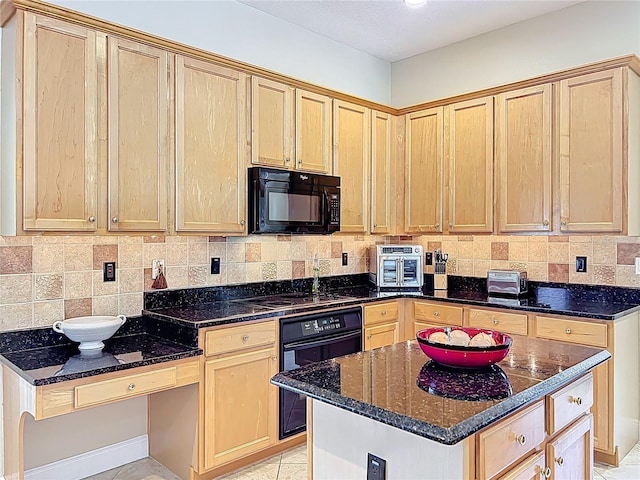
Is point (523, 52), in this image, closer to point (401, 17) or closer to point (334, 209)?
point (401, 17)

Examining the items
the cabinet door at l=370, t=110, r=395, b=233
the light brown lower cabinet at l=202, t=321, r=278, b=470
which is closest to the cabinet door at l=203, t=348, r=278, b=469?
the light brown lower cabinet at l=202, t=321, r=278, b=470

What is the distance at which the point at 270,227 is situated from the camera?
3.19 meters

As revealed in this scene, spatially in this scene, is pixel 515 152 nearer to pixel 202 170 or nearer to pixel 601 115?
pixel 601 115

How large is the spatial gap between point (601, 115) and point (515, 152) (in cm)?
58

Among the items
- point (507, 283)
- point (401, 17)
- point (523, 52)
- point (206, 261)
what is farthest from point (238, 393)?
point (523, 52)

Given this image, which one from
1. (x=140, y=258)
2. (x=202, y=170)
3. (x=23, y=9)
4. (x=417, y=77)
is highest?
(x=417, y=77)

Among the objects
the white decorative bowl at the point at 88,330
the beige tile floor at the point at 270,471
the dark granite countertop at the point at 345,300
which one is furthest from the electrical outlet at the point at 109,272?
the beige tile floor at the point at 270,471

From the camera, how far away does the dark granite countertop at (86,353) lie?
2.19 m

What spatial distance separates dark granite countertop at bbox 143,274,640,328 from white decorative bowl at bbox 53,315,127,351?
345 millimetres

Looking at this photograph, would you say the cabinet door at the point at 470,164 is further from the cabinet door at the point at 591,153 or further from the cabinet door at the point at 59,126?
the cabinet door at the point at 59,126

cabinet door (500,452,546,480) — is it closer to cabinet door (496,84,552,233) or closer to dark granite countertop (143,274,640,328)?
dark granite countertop (143,274,640,328)

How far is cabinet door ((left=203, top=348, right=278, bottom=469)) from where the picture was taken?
2670mm

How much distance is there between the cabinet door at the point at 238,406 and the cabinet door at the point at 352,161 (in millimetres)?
1346

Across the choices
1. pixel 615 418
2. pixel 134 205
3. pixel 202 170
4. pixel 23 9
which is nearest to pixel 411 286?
pixel 615 418
